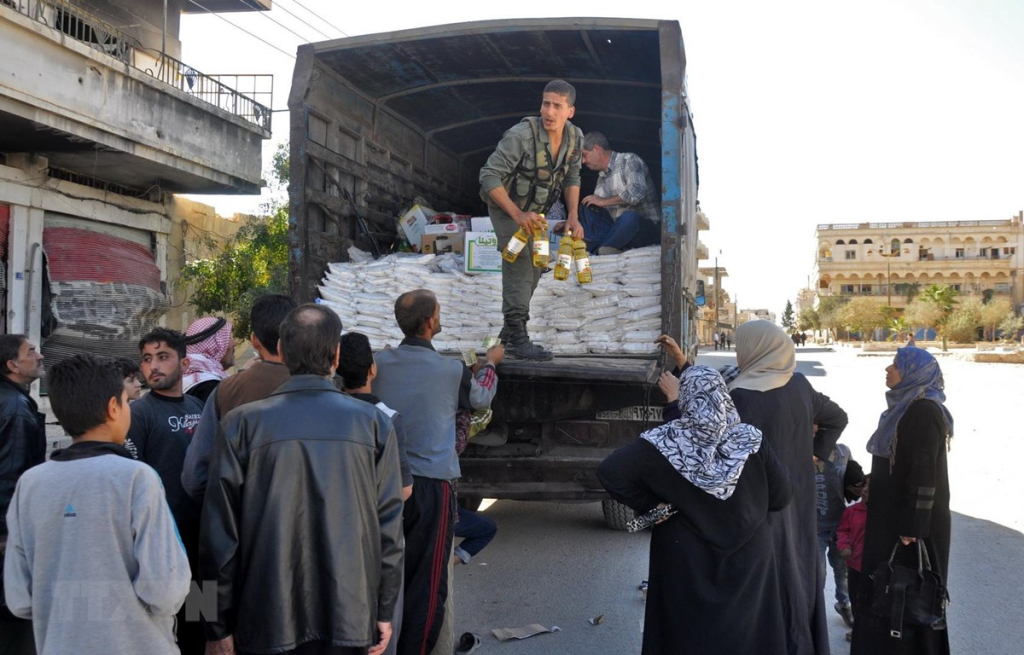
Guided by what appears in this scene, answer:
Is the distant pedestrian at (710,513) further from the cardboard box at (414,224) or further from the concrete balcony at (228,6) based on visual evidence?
the concrete balcony at (228,6)

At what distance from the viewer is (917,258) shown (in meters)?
90.1

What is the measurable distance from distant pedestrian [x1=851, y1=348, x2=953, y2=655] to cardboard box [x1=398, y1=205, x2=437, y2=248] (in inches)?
154

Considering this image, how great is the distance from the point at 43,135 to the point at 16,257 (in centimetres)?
159

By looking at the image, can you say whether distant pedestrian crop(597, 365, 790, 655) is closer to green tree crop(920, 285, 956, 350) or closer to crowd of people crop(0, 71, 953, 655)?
crowd of people crop(0, 71, 953, 655)

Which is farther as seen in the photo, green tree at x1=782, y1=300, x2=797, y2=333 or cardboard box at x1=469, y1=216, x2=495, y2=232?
green tree at x1=782, y1=300, x2=797, y2=333

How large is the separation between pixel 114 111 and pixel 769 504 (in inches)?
414

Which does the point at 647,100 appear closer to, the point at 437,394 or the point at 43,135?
the point at 437,394

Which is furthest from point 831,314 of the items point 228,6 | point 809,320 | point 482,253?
point 482,253

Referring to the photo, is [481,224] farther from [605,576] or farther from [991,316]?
[991,316]

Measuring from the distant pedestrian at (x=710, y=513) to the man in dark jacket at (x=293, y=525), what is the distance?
901 mm

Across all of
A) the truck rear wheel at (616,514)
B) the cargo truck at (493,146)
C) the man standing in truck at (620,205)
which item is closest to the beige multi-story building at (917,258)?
the cargo truck at (493,146)

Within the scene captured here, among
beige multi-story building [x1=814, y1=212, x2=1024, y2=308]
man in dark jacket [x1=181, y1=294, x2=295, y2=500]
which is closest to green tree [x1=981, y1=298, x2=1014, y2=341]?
beige multi-story building [x1=814, y1=212, x2=1024, y2=308]

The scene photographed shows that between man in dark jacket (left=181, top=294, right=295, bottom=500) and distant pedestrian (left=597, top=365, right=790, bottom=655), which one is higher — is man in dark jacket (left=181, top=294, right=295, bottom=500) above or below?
above

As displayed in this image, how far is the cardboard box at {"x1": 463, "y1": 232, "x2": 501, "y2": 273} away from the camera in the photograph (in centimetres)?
561
